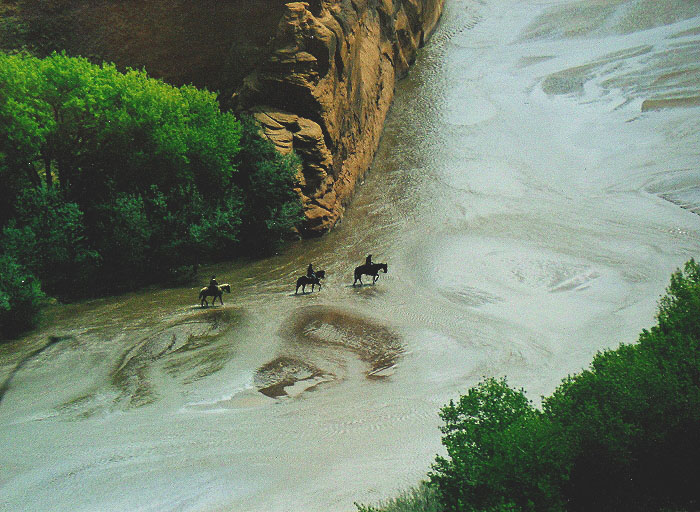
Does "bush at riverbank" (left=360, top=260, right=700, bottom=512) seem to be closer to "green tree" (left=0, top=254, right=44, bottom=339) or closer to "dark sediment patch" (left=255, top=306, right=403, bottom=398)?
"dark sediment patch" (left=255, top=306, right=403, bottom=398)

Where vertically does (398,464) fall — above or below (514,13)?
below

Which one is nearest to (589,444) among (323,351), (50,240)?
(323,351)

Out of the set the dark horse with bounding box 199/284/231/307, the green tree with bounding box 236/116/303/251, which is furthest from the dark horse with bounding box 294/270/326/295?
the green tree with bounding box 236/116/303/251

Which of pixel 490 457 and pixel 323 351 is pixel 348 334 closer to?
pixel 323 351

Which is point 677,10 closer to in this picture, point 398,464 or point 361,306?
point 361,306

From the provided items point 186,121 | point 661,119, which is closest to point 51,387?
point 186,121

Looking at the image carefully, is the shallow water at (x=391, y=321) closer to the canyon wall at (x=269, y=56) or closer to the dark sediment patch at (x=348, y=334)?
the dark sediment patch at (x=348, y=334)
